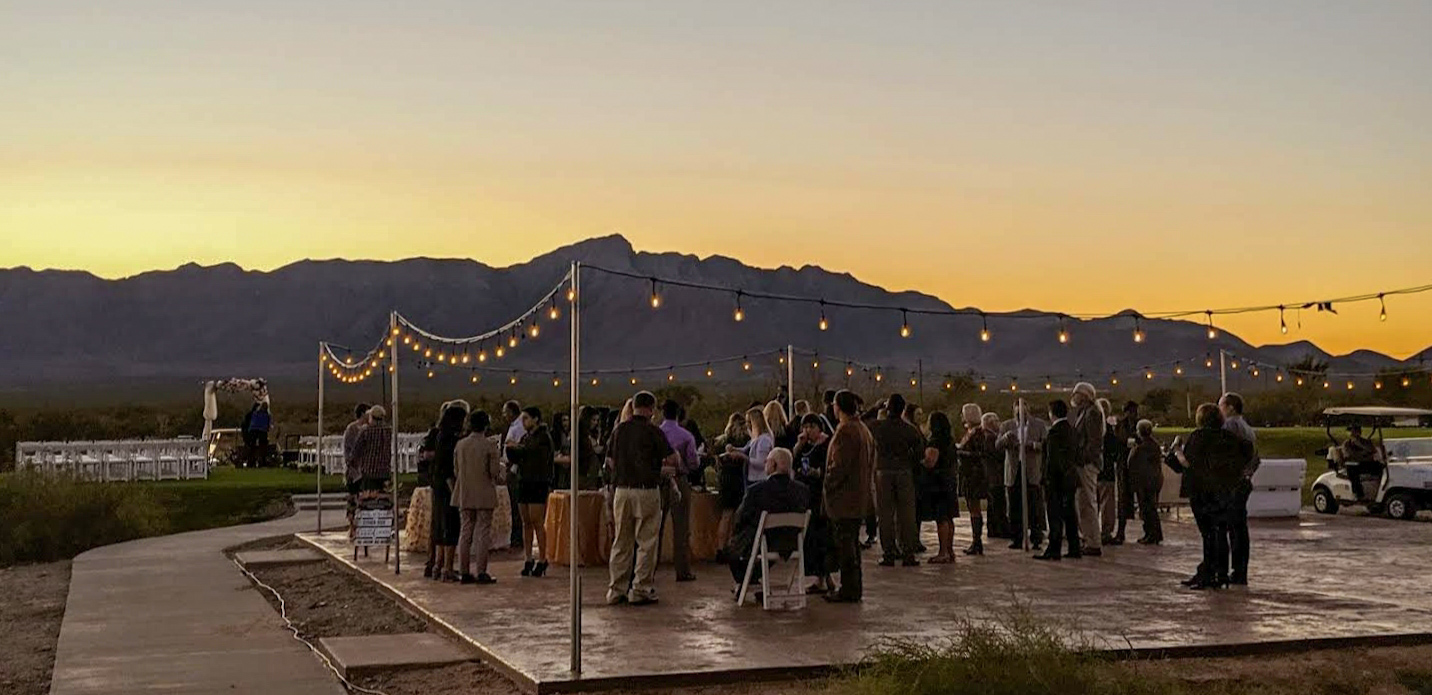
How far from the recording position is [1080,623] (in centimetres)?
1145

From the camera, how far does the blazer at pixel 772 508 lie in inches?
487

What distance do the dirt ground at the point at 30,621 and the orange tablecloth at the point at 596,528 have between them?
4.53 metres

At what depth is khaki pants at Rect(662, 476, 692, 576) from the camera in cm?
1444

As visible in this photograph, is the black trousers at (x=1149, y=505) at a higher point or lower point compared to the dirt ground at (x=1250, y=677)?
higher

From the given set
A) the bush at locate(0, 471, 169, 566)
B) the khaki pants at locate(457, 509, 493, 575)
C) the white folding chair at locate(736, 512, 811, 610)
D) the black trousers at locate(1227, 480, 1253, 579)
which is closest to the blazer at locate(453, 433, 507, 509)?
the khaki pants at locate(457, 509, 493, 575)

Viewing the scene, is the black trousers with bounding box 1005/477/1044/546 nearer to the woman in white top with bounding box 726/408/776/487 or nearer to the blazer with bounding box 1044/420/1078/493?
the blazer with bounding box 1044/420/1078/493

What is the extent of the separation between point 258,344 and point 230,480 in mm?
139298

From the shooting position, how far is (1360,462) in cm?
2303

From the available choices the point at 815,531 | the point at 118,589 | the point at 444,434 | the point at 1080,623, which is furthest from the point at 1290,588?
the point at 118,589

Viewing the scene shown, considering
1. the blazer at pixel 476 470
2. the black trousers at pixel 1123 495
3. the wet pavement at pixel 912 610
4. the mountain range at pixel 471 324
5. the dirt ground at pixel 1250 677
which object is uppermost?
the mountain range at pixel 471 324

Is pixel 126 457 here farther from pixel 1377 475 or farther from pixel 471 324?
pixel 471 324

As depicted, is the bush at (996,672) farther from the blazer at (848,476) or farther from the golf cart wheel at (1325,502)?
the golf cart wheel at (1325,502)

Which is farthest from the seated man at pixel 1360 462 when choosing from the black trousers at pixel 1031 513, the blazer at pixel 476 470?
the blazer at pixel 476 470

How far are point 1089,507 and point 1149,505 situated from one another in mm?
1578
